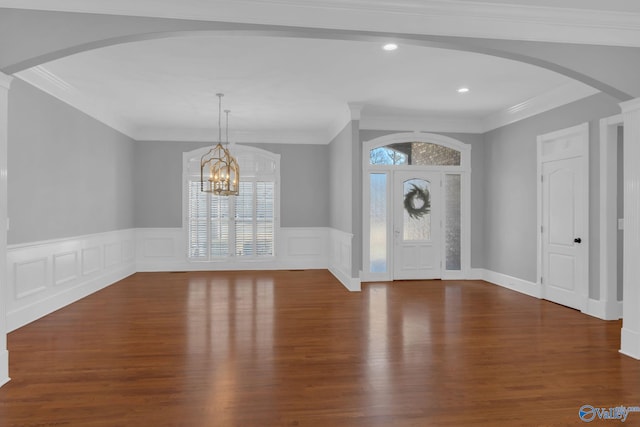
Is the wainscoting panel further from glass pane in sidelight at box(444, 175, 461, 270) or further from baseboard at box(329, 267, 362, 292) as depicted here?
glass pane in sidelight at box(444, 175, 461, 270)

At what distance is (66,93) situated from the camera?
5305mm

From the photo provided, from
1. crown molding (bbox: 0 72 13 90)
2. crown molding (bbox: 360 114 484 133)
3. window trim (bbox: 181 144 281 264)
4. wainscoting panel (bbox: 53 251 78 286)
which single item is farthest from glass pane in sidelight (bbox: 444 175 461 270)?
crown molding (bbox: 0 72 13 90)

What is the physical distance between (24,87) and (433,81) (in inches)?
193

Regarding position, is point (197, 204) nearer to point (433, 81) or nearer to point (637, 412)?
point (433, 81)

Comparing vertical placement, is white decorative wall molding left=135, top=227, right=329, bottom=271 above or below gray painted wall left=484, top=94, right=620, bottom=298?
below

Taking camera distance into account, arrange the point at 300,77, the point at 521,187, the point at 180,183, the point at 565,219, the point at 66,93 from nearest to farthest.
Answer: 1. the point at 300,77
2. the point at 66,93
3. the point at 565,219
4. the point at 521,187
5. the point at 180,183

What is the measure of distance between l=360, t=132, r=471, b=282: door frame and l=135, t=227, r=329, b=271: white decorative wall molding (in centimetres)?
179

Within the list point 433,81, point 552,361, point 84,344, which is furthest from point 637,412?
point 84,344

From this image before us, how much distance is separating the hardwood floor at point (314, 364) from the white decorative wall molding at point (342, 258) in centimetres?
86

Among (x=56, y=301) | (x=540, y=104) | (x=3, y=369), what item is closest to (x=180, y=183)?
(x=56, y=301)

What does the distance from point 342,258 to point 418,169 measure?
7.08ft

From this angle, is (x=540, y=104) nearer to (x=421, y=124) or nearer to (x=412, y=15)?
(x=421, y=124)

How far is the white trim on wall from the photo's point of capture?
15.7 feet
